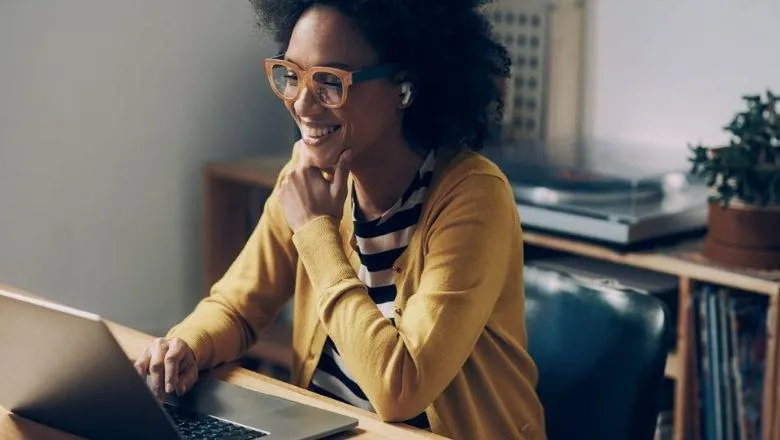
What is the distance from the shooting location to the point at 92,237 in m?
2.74

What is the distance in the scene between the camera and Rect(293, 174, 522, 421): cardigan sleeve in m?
1.45

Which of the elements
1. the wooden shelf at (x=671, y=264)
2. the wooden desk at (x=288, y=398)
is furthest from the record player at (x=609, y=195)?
the wooden desk at (x=288, y=398)

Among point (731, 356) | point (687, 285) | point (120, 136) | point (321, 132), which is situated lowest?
point (731, 356)

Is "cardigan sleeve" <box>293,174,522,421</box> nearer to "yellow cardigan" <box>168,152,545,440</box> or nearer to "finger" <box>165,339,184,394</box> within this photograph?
"yellow cardigan" <box>168,152,545,440</box>

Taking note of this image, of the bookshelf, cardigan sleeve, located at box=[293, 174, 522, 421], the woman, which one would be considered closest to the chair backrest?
the woman

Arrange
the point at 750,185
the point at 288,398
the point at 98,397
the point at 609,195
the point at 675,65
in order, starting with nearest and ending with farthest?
the point at 98,397
the point at 288,398
the point at 750,185
the point at 609,195
the point at 675,65

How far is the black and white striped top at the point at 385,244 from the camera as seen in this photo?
5.33ft

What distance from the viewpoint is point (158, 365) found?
5.03 ft

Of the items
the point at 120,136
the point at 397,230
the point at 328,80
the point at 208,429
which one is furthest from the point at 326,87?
the point at 120,136

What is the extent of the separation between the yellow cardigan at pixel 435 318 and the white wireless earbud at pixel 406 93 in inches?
3.8

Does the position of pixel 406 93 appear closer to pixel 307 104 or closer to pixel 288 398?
pixel 307 104

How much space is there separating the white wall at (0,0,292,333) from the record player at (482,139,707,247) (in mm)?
599

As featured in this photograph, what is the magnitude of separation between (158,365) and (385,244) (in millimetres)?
337

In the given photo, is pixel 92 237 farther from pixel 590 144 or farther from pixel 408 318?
pixel 408 318
